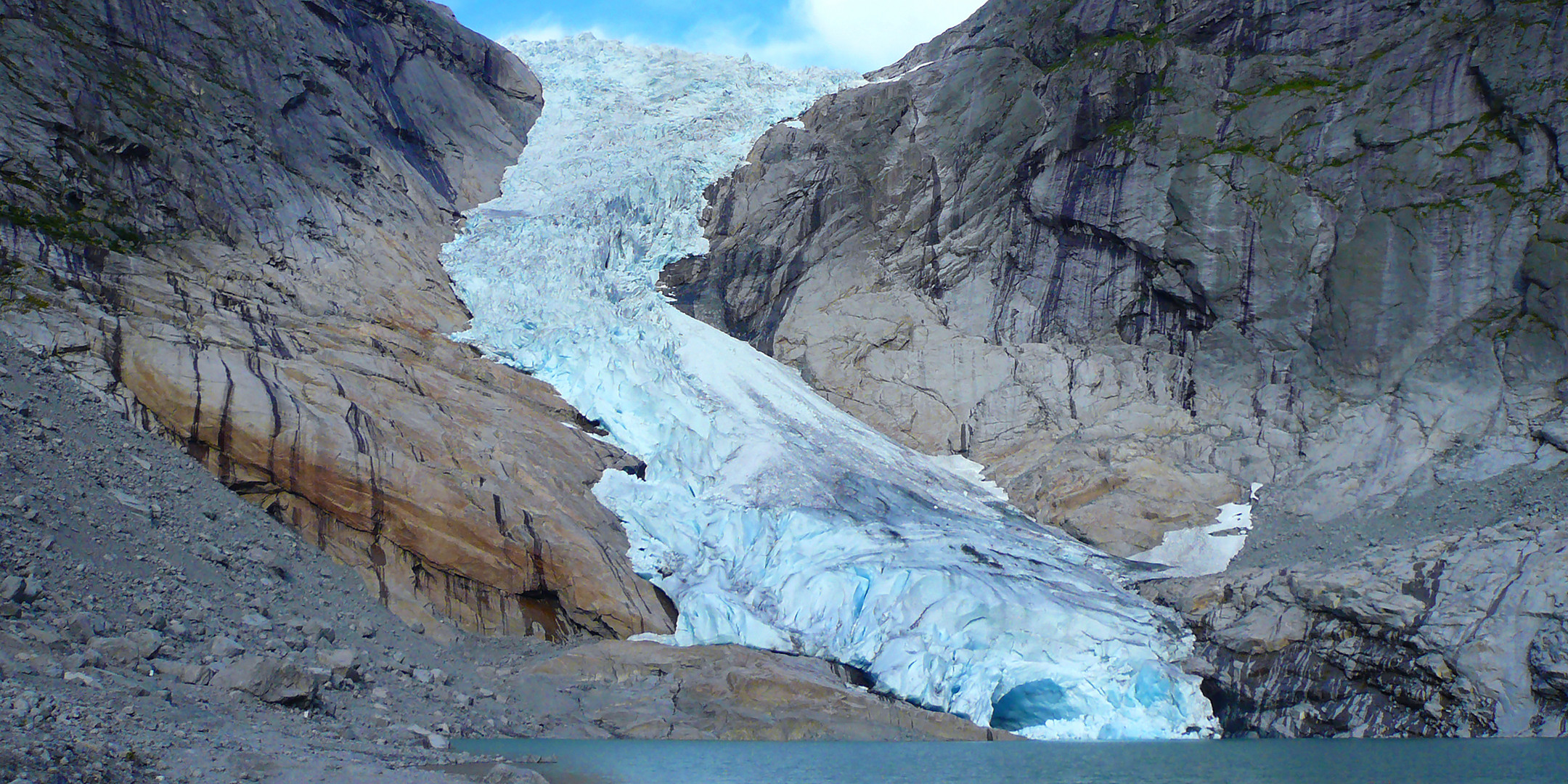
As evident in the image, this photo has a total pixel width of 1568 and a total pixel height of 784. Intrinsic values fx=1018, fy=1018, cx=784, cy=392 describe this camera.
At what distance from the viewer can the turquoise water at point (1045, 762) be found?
37.4 ft

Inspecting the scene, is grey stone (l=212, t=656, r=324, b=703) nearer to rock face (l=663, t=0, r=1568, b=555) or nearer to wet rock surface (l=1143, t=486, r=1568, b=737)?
wet rock surface (l=1143, t=486, r=1568, b=737)

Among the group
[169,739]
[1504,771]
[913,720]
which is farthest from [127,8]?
[1504,771]

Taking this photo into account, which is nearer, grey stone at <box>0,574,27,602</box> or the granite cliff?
grey stone at <box>0,574,27,602</box>

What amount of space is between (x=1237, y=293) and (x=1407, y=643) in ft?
41.5

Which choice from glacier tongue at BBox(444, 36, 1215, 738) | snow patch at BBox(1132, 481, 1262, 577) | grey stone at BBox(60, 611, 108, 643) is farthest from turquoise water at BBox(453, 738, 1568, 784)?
snow patch at BBox(1132, 481, 1262, 577)

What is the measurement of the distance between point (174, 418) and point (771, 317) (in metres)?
17.0

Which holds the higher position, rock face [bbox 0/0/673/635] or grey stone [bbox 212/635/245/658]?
rock face [bbox 0/0/673/635]

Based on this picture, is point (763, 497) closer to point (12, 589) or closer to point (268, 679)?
point (268, 679)

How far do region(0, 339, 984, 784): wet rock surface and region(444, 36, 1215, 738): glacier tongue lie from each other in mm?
1527

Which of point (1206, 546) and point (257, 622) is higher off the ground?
point (1206, 546)

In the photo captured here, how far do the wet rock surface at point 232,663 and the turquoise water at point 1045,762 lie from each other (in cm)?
92

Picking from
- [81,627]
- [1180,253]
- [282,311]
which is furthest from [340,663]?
[1180,253]

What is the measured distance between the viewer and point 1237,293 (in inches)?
1049

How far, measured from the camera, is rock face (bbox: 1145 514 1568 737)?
15.4 meters
